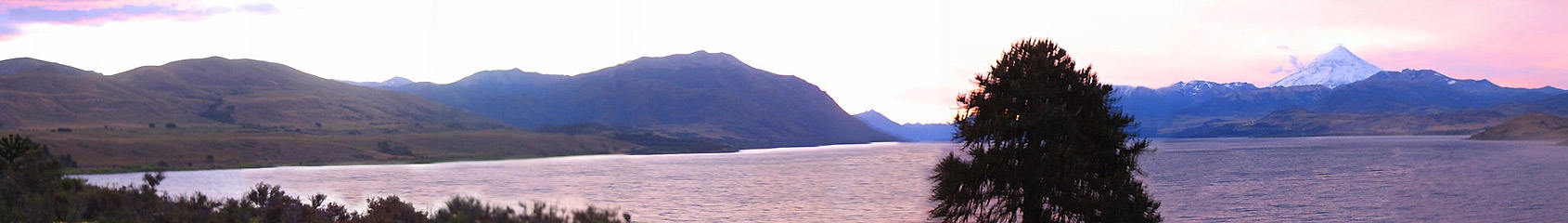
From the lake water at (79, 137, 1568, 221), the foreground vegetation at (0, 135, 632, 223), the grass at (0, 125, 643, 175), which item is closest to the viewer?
the foreground vegetation at (0, 135, 632, 223)

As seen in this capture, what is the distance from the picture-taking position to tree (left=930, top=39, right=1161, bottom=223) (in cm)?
2986

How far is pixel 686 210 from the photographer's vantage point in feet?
233

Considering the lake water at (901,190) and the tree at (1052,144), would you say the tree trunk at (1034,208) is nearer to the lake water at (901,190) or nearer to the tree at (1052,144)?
the tree at (1052,144)

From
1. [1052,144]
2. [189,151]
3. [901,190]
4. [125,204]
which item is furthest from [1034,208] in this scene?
[189,151]

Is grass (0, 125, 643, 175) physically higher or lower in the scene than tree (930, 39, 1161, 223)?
higher

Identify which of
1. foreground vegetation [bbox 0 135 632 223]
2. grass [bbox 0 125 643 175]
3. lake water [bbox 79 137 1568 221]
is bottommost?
lake water [bbox 79 137 1568 221]

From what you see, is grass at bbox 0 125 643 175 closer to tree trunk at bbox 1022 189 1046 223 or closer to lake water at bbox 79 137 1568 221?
lake water at bbox 79 137 1568 221

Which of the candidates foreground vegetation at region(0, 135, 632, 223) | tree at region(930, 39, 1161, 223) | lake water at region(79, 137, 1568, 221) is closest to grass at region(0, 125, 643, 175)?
lake water at region(79, 137, 1568, 221)

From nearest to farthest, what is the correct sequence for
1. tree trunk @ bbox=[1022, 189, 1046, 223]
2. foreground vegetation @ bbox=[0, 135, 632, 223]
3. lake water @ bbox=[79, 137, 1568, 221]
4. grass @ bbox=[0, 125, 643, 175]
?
foreground vegetation @ bbox=[0, 135, 632, 223], tree trunk @ bbox=[1022, 189, 1046, 223], lake water @ bbox=[79, 137, 1568, 221], grass @ bbox=[0, 125, 643, 175]

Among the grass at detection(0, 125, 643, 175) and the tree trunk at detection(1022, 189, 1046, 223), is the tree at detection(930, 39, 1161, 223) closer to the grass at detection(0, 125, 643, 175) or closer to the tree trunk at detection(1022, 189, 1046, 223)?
the tree trunk at detection(1022, 189, 1046, 223)

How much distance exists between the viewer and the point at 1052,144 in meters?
30.0

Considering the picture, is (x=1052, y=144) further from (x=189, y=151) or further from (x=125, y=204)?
(x=189, y=151)

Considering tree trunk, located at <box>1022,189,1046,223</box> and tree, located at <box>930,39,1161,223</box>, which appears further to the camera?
tree trunk, located at <box>1022,189,1046,223</box>

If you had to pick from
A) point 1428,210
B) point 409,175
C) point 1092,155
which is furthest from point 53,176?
point 409,175
